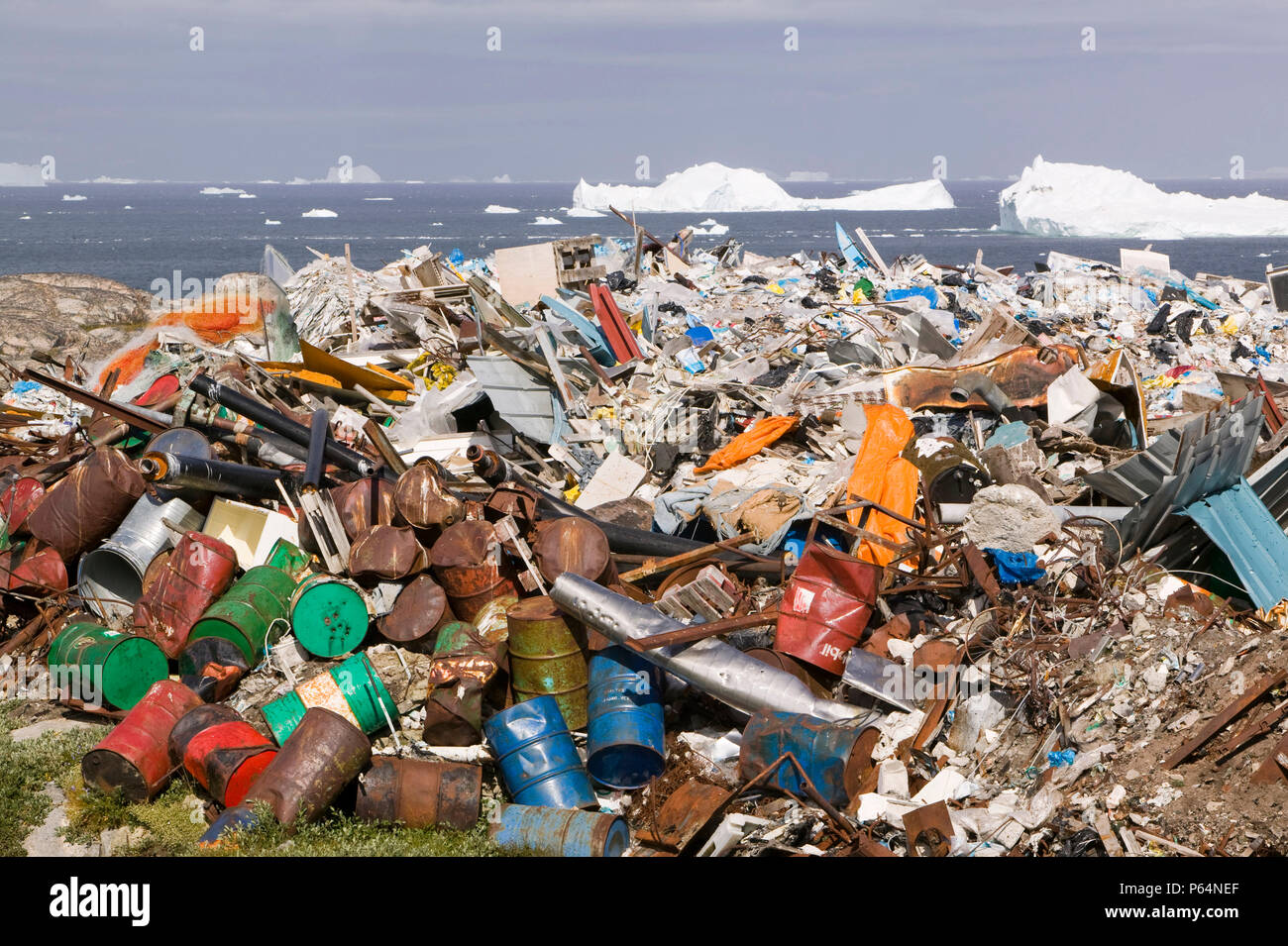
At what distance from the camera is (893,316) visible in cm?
1280

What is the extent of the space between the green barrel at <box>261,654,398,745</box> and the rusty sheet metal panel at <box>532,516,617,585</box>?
1252 millimetres

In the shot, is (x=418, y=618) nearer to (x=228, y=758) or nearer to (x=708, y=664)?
(x=228, y=758)

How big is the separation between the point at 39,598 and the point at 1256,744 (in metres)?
7.66

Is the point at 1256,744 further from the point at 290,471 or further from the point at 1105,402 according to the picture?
the point at 290,471

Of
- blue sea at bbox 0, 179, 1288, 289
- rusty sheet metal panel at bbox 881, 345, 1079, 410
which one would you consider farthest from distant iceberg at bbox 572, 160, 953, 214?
rusty sheet metal panel at bbox 881, 345, 1079, 410

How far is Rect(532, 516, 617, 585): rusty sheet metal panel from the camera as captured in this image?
6320mm

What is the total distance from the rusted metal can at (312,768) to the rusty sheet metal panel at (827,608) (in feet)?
8.02

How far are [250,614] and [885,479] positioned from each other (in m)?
4.49

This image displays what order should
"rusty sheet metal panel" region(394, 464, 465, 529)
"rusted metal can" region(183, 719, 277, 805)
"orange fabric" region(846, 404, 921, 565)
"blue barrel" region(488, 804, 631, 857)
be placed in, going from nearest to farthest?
"blue barrel" region(488, 804, 631, 857), "rusted metal can" region(183, 719, 277, 805), "rusty sheet metal panel" region(394, 464, 465, 529), "orange fabric" region(846, 404, 921, 565)

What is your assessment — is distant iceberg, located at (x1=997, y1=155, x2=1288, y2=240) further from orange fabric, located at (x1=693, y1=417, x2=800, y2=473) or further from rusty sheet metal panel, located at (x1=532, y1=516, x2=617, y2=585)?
rusty sheet metal panel, located at (x1=532, y1=516, x2=617, y2=585)

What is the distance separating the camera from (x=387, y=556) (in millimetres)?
6660

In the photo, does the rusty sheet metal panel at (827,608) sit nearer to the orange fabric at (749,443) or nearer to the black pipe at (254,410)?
the orange fabric at (749,443)

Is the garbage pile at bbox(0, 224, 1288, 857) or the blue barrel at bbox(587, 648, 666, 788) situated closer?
the garbage pile at bbox(0, 224, 1288, 857)
